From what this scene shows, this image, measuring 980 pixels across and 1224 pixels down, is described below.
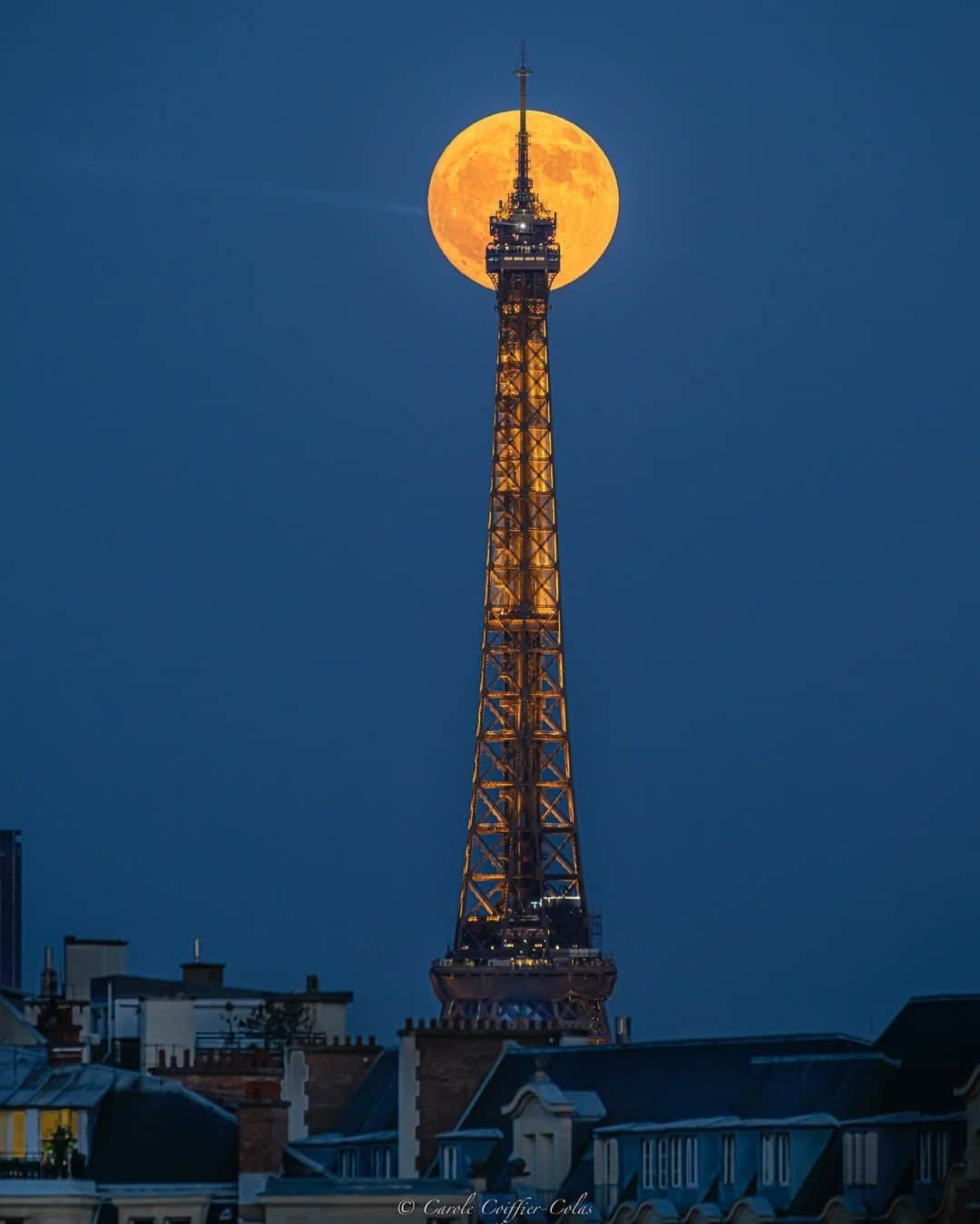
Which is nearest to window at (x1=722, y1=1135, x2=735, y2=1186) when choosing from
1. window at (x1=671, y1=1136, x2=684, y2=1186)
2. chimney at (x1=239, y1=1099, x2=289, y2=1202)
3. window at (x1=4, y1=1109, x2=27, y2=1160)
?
window at (x1=671, y1=1136, x2=684, y2=1186)

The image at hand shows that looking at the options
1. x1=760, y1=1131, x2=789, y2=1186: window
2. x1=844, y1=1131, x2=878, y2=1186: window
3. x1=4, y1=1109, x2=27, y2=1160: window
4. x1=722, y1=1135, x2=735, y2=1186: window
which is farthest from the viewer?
x1=4, y1=1109, x2=27, y2=1160: window

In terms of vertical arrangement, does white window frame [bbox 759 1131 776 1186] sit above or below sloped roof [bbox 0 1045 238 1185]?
below

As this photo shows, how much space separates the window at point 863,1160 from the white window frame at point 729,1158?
154 inches

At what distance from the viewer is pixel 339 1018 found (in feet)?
492

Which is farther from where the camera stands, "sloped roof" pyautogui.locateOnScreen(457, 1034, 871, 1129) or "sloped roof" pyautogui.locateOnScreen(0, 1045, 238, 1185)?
"sloped roof" pyautogui.locateOnScreen(0, 1045, 238, 1185)

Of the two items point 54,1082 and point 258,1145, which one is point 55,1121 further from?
point 258,1145

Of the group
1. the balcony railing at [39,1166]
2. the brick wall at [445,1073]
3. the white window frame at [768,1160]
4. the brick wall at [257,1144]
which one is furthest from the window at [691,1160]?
the balcony railing at [39,1166]

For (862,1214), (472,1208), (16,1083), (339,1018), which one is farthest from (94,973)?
(862,1214)

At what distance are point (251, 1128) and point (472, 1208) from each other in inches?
256

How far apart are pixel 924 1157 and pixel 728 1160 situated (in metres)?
5.45

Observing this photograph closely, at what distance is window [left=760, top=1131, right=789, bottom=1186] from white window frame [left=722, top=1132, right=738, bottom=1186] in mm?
832

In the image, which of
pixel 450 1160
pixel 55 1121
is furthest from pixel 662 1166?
pixel 55 1121

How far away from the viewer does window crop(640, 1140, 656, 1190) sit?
10244 cm

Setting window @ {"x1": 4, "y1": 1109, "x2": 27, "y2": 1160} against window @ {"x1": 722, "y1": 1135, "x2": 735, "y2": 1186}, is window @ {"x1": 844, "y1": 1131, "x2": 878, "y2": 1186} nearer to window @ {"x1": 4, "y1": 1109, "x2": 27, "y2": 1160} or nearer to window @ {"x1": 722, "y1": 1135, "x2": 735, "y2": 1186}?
window @ {"x1": 722, "y1": 1135, "x2": 735, "y2": 1186}
